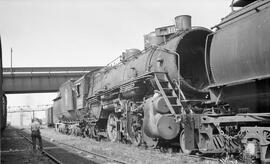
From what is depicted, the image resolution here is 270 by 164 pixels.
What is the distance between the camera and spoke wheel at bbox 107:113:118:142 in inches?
679

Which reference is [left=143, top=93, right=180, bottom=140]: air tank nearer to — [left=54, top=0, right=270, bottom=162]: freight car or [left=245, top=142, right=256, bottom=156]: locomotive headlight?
[left=54, top=0, right=270, bottom=162]: freight car

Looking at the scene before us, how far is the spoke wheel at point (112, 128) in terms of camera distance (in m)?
17.2

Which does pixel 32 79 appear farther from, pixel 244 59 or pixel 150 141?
pixel 244 59

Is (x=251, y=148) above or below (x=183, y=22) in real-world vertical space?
below

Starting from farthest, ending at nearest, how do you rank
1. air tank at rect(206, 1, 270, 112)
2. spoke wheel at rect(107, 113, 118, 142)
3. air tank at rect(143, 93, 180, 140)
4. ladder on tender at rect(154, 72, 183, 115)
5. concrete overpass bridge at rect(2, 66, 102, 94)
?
concrete overpass bridge at rect(2, 66, 102, 94)
spoke wheel at rect(107, 113, 118, 142)
ladder on tender at rect(154, 72, 183, 115)
air tank at rect(143, 93, 180, 140)
air tank at rect(206, 1, 270, 112)

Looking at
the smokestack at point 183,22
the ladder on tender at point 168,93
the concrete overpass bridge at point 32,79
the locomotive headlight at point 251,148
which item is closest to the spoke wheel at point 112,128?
the ladder on tender at point 168,93

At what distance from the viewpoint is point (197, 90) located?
11680 millimetres

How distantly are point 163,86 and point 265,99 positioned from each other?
5145 mm

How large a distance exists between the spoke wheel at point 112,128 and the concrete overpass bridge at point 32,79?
21.1 m

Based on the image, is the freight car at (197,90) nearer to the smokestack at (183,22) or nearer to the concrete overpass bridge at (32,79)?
the smokestack at (183,22)

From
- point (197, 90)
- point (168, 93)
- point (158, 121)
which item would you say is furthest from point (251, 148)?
point (168, 93)

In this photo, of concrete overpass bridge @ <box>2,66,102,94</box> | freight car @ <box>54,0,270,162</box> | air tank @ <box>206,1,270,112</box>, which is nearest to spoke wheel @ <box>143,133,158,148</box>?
freight car @ <box>54,0,270,162</box>

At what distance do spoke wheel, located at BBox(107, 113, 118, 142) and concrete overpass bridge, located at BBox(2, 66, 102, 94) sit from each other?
21.1 meters

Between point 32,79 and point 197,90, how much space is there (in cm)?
3211
